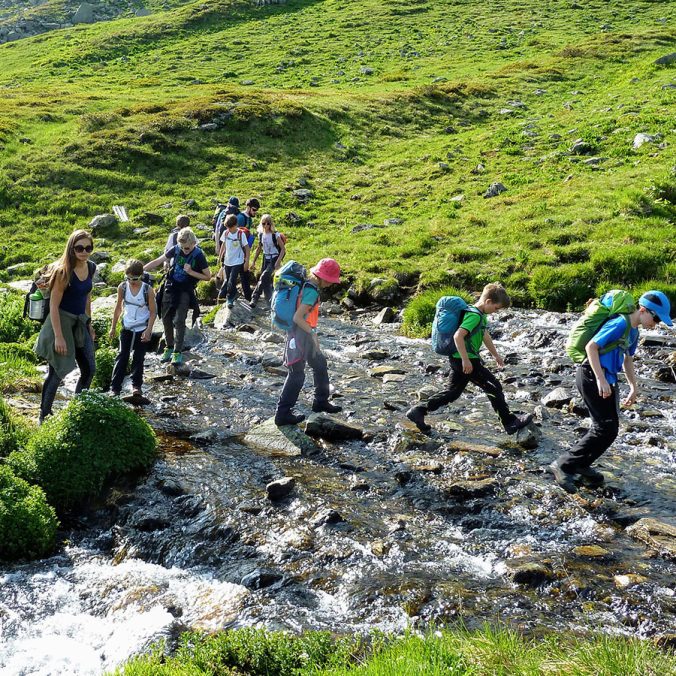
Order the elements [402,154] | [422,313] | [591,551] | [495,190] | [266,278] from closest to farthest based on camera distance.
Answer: [591,551] → [422,313] → [266,278] → [495,190] → [402,154]

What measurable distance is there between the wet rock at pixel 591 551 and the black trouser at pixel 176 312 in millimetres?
10539

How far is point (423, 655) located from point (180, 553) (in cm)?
409

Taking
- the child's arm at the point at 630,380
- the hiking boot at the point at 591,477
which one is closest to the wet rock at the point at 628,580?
the hiking boot at the point at 591,477

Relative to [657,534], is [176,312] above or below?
above

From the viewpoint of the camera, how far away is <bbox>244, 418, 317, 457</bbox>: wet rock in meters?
11.1

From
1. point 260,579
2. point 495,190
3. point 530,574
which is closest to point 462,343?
point 530,574

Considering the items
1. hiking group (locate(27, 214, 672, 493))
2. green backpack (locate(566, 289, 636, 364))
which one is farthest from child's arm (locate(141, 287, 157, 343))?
green backpack (locate(566, 289, 636, 364))

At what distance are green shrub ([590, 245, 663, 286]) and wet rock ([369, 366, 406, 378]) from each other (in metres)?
7.06

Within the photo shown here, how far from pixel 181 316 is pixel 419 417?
6.85 metres

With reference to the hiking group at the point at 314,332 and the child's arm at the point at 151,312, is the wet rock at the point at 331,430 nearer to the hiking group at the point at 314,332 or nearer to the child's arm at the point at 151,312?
the hiking group at the point at 314,332

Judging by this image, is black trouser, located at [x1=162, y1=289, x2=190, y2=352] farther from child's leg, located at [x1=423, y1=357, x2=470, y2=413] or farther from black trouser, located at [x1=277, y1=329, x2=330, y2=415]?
child's leg, located at [x1=423, y1=357, x2=470, y2=413]

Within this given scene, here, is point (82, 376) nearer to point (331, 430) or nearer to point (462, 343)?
point (331, 430)

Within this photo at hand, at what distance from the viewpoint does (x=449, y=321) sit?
1083 centimetres

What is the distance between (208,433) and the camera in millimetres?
12016
